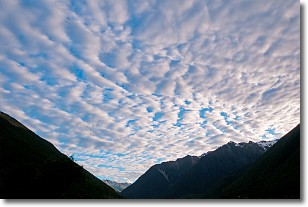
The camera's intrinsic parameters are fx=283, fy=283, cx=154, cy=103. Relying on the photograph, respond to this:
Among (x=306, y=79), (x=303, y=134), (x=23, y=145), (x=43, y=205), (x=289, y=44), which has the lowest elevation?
(x=43, y=205)

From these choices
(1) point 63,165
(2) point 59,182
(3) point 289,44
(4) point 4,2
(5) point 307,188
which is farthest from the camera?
(1) point 63,165

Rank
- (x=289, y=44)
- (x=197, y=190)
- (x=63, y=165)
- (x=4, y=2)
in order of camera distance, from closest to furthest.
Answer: (x=289, y=44), (x=4, y=2), (x=63, y=165), (x=197, y=190)

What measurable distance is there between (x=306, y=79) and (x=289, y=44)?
2.77m

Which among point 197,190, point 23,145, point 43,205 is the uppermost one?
point 197,190

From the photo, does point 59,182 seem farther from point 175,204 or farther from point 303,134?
point 303,134

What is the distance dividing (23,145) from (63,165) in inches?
1598

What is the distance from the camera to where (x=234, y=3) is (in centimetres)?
1642

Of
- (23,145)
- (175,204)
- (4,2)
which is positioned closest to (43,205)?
(175,204)

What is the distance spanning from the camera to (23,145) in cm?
6238

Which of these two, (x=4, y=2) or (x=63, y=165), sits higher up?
(x=4, y=2)

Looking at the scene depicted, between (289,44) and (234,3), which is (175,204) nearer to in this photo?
(289,44)

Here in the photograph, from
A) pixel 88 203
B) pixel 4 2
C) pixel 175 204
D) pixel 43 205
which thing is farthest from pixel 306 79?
pixel 4 2

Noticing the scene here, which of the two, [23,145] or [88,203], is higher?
[23,145]

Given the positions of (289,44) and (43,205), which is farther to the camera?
(289,44)
